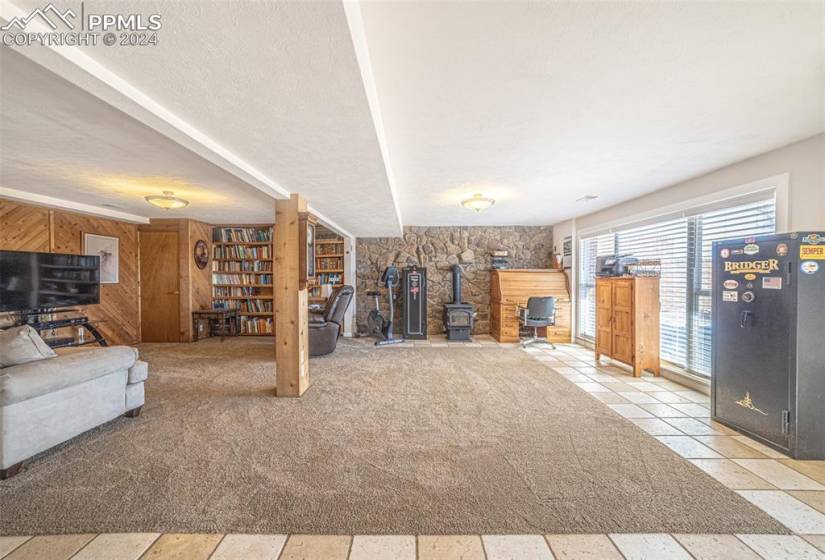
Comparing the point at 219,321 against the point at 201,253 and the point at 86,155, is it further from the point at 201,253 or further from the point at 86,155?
→ the point at 86,155

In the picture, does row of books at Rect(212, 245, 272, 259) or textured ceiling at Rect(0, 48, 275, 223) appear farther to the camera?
row of books at Rect(212, 245, 272, 259)

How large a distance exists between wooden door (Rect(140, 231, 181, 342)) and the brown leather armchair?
9.64 ft

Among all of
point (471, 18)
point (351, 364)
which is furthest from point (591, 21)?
point (351, 364)

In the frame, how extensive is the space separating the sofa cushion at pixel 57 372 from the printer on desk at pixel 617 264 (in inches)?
219

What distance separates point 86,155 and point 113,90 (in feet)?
Answer: 6.14

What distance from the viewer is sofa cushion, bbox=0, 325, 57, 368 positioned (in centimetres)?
217

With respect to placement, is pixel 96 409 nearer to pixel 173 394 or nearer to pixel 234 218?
pixel 173 394

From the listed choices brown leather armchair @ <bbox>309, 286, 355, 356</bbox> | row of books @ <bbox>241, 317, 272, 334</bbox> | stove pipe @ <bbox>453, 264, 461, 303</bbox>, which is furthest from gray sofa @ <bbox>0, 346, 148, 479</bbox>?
stove pipe @ <bbox>453, 264, 461, 303</bbox>

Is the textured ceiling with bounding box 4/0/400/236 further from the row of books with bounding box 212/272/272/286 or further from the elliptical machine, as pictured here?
the row of books with bounding box 212/272/272/286

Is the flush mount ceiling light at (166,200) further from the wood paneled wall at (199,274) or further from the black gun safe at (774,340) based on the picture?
the black gun safe at (774,340)

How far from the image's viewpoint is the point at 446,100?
1.93 meters

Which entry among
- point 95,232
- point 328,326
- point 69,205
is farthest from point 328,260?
point 69,205

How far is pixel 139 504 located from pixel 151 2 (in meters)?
2.36

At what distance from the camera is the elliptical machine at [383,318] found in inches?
242
